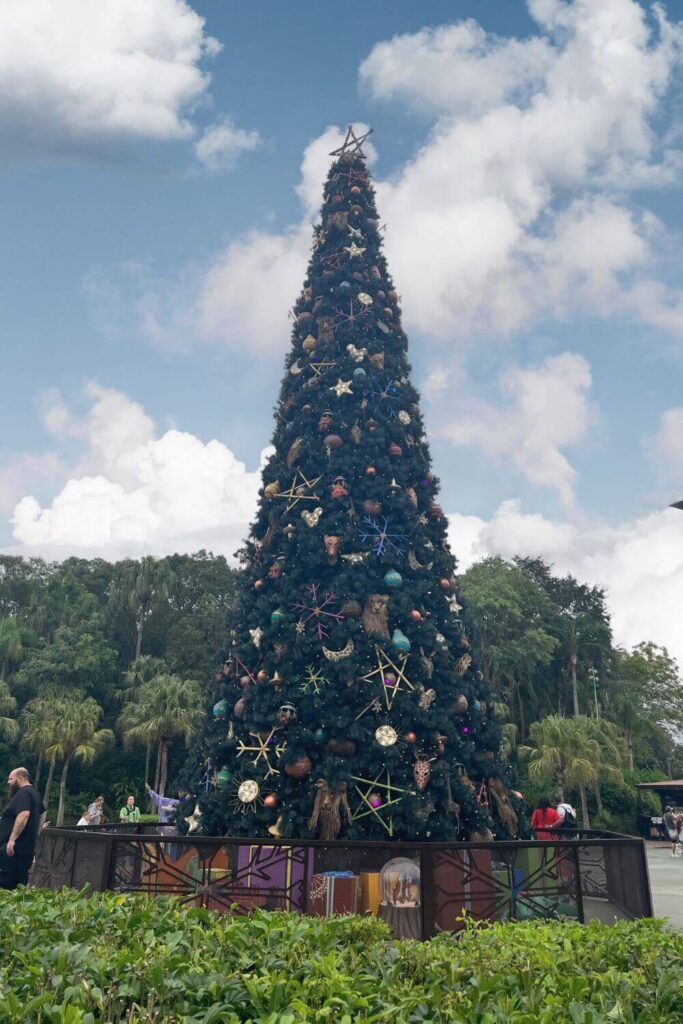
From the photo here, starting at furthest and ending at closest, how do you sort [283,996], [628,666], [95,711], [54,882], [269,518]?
[628,666] < [95,711] < [269,518] < [54,882] < [283,996]

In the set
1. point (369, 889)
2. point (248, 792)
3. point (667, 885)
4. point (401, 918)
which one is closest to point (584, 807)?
point (667, 885)

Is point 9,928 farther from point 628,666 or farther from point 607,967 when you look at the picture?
point 628,666

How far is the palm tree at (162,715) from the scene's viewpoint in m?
29.8

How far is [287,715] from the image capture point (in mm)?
8734

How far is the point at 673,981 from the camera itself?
2527 mm

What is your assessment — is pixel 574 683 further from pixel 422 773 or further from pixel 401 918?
pixel 401 918

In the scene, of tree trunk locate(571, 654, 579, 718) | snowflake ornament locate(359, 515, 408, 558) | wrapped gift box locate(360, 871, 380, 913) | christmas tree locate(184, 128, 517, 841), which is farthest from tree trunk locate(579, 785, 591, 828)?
wrapped gift box locate(360, 871, 380, 913)

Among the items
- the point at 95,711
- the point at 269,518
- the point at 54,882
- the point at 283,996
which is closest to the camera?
the point at 283,996

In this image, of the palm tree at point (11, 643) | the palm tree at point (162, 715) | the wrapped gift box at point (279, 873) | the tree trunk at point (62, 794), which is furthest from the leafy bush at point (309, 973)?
the palm tree at point (11, 643)

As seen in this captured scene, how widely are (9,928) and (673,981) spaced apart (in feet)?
9.19

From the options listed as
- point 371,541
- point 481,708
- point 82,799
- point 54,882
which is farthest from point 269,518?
point 82,799

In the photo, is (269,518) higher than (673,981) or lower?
higher

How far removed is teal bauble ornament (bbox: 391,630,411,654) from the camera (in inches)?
358

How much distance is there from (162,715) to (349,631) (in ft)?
77.5
